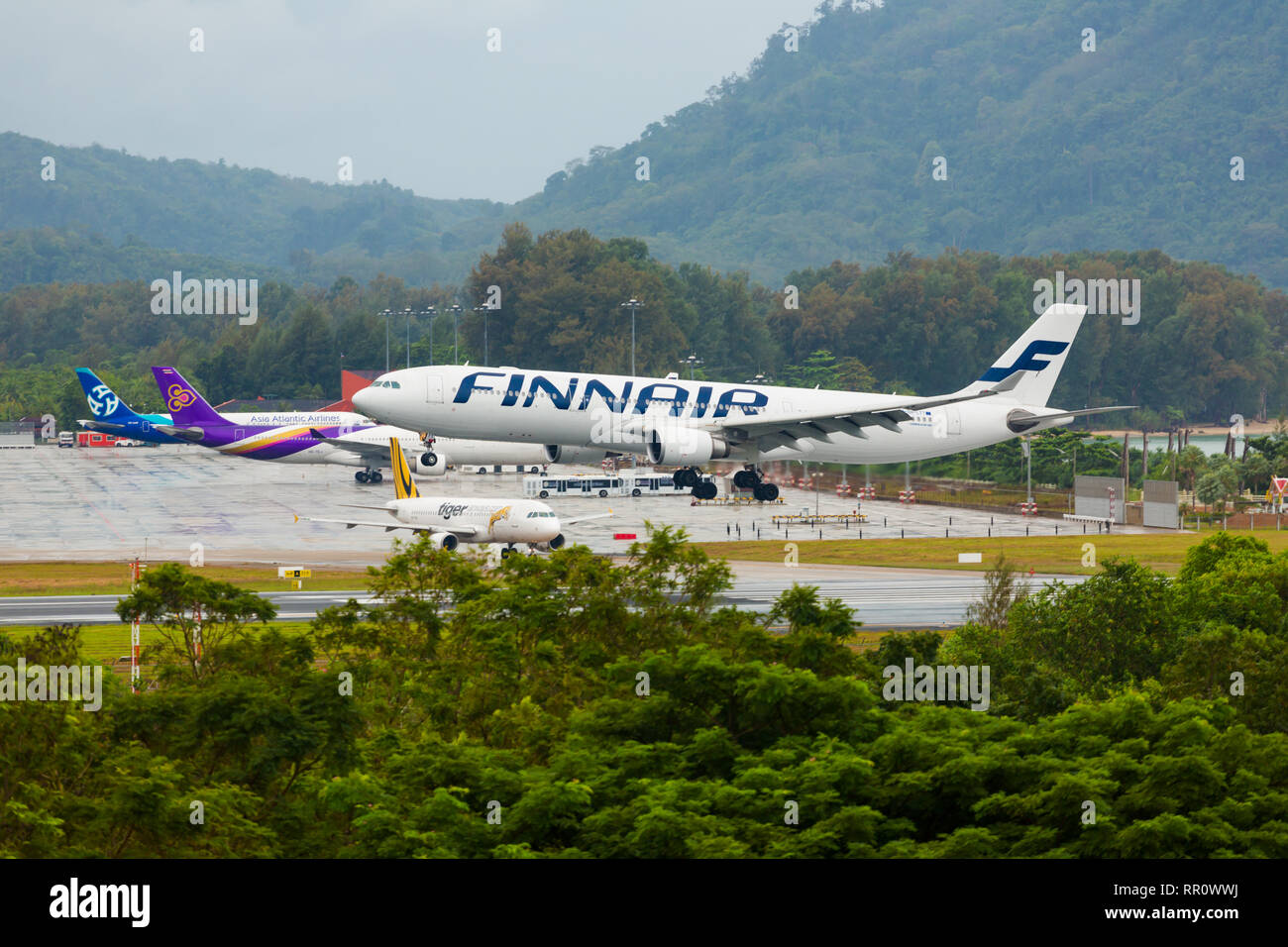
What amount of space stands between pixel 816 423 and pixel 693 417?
7.12 m

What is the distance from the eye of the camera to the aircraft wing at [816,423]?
81.8 meters

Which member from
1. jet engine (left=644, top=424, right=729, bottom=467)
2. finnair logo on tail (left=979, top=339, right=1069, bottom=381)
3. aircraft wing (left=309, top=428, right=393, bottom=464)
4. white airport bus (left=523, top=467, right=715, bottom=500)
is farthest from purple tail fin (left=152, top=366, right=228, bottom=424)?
finnair logo on tail (left=979, top=339, right=1069, bottom=381)

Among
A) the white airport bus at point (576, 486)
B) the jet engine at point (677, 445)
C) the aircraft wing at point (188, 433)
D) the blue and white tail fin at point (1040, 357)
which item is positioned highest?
the blue and white tail fin at point (1040, 357)

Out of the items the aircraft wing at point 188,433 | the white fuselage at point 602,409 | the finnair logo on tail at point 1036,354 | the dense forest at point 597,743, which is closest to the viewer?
the dense forest at point 597,743

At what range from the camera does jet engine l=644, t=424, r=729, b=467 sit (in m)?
79.7

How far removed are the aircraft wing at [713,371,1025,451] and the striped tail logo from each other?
3331 cm

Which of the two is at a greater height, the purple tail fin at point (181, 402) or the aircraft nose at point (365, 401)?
the purple tail fin at point (181, 402)

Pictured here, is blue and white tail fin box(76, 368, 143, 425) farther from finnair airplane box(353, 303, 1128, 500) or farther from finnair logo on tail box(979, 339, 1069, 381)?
finnair logo on tail box(979, 339, 1069, 381)

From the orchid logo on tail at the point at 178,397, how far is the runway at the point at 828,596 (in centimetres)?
Answer: 8235

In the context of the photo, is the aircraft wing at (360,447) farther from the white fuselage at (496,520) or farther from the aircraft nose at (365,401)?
the aircraft nose at (365,401)

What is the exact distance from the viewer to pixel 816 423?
82.1m

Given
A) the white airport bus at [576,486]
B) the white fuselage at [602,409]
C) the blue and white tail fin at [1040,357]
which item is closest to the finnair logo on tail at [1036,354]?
the blue and white tail fin at [1040,357]
